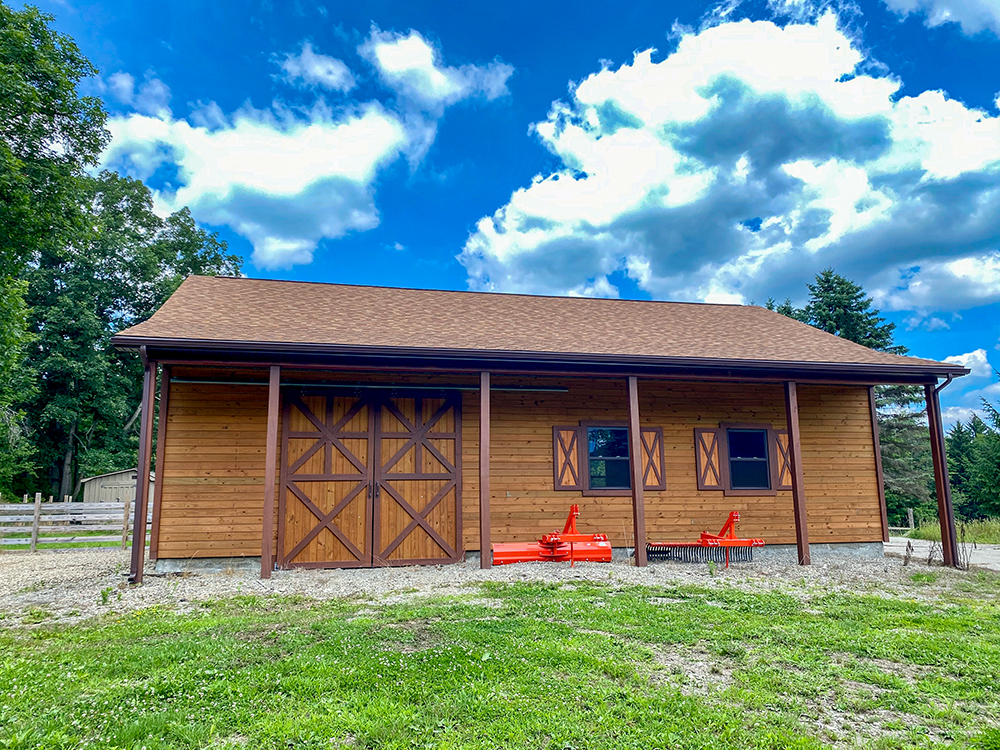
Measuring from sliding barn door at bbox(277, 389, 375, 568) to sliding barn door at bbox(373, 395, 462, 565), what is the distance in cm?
22

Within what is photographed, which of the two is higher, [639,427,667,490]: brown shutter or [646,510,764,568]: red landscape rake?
[639,427,667,490]: brown shutter

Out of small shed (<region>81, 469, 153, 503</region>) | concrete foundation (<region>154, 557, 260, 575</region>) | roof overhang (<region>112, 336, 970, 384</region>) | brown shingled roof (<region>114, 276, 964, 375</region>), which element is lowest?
concrete foundation (<region>154, 557, 260, 575</region>)

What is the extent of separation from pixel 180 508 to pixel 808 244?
34.8m

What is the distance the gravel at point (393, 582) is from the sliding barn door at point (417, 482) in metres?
0.51

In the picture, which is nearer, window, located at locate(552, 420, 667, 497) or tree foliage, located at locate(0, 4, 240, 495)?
window, located at locate(552, 420, 667, 497)

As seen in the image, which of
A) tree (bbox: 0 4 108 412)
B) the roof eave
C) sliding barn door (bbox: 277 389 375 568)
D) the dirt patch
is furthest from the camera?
tree (bbox: 0 4 108 412)

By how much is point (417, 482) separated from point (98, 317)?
80.8 feet

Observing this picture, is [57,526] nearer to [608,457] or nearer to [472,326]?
[472,326]

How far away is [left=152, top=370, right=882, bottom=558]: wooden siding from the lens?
28.2 ft

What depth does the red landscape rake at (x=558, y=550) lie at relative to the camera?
27.5 ft

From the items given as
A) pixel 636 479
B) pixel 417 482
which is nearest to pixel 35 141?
pixel 417 482

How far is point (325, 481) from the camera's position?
898 cm

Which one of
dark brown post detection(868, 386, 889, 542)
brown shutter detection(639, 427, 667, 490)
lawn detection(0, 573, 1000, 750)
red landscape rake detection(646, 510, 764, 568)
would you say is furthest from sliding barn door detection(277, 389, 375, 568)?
dark brown post detection(868, 386, 889, 542)

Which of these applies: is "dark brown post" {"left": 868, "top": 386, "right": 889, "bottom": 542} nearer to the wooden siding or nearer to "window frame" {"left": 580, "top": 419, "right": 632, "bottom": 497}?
the wooden siding
